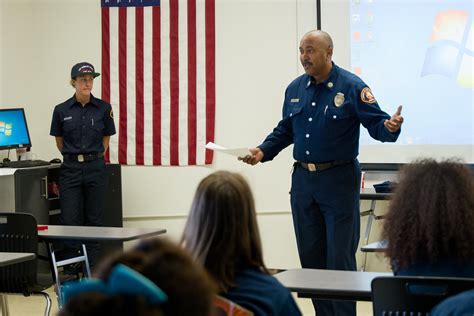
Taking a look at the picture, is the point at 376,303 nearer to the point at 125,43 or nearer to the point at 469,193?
the point at 469,193

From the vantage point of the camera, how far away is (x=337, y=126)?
4492 millimetres

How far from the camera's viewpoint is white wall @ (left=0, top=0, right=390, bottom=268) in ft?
23.2

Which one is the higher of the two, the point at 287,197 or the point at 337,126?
the point at 337,126

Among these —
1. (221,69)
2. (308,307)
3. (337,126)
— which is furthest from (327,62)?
(221,69)

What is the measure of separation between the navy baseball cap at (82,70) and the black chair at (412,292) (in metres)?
4.68

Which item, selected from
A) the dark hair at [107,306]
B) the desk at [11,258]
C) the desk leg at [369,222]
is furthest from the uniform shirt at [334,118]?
the dark hair at [107,306]

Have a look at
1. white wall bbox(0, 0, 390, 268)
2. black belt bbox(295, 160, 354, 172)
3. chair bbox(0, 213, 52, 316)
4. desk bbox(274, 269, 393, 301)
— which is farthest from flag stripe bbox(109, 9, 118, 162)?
desk bbox(274, 269, 393, 301)

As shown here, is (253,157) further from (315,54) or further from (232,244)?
(232,244)

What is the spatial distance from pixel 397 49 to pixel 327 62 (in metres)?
2.26

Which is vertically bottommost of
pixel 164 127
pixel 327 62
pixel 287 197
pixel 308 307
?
pixel 308 307

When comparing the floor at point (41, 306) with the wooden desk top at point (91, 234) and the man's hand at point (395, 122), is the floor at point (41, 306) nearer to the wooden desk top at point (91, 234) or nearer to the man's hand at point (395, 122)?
the wooden desk top at point (91, 234)

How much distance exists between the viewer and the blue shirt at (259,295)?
82.2 inches

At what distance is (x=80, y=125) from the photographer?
674 centimetres

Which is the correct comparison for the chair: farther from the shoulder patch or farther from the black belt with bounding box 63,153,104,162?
the black belt with bounding box 63,153,104,162
